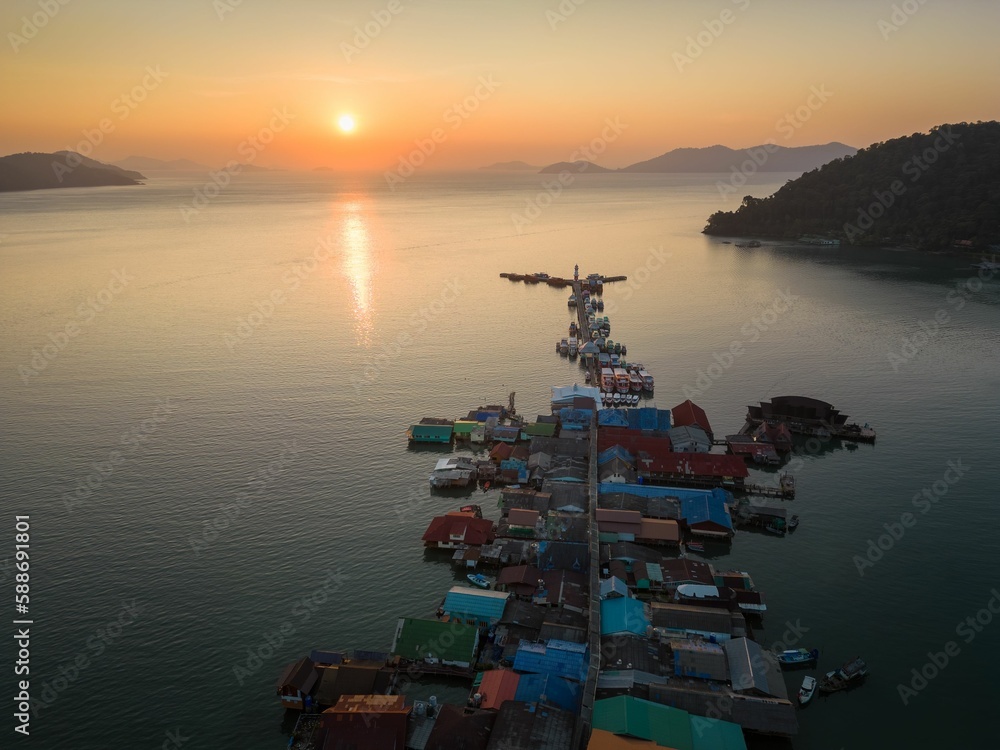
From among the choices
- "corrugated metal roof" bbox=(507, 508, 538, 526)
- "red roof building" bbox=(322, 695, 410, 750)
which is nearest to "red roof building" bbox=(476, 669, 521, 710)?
"red roof building" bbox=(322, 695, 410, 750)

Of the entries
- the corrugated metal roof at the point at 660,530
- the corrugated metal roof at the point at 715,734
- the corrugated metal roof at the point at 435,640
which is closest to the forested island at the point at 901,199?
the corrugated metal roof at the point at 660,530

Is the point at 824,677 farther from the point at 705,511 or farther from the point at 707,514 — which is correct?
the point at 705,511

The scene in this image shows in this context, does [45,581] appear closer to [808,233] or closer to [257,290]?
[257,290]

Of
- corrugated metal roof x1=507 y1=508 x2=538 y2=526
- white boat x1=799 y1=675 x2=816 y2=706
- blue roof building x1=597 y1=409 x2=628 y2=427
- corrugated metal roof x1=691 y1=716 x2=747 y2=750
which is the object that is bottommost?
white boat x1=799 y1=675 x2=816 y2=706

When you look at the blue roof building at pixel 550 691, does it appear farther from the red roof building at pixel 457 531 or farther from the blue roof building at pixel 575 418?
the blue roof building at pixel 575 418

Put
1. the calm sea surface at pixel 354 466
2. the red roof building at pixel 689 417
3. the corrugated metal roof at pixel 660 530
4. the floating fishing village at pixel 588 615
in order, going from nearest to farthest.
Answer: the floating fishing village at pixel 588 615 < the calm sea surface at pixel 354 466 < the corrugated metal roof at pixel 660 530 < the red roof building at pixel 689 417

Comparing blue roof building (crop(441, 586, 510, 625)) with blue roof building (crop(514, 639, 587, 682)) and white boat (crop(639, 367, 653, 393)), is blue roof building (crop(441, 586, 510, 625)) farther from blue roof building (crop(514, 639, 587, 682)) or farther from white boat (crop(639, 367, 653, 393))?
white boat (crop(639, 367, 653, 393))
